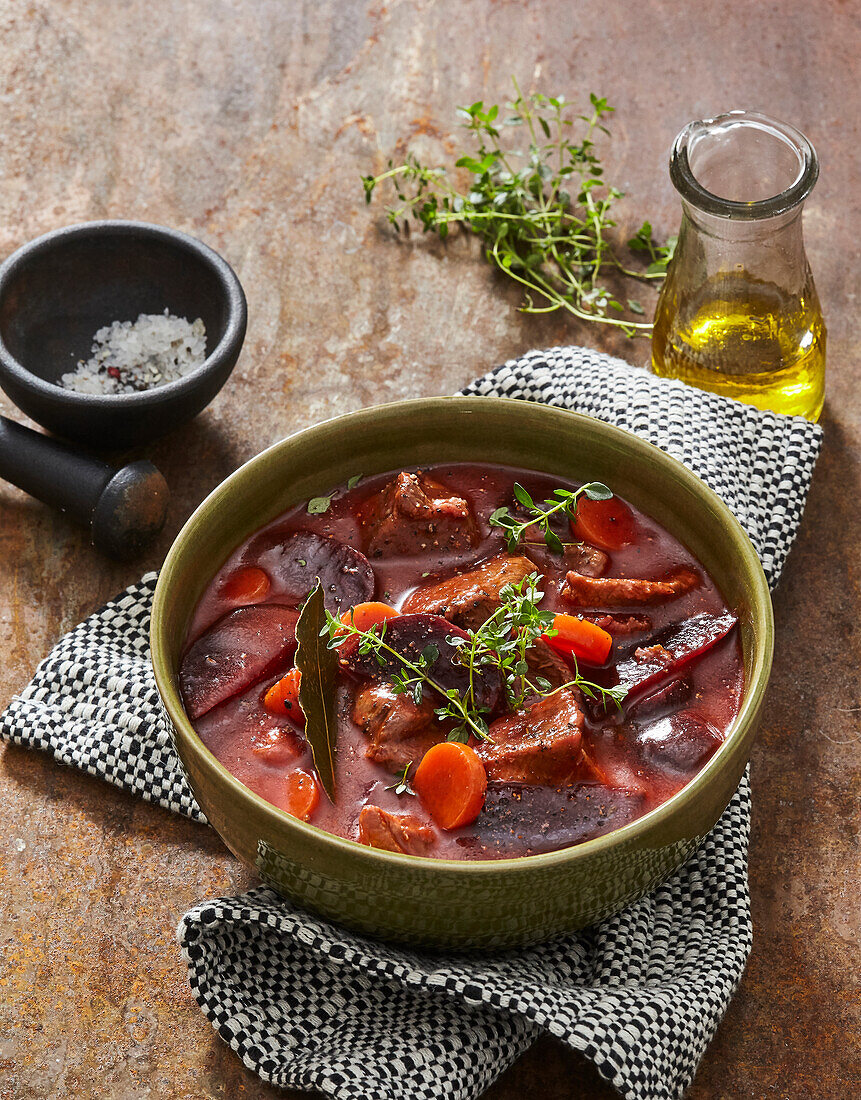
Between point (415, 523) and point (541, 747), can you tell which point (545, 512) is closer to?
point (415, 523)

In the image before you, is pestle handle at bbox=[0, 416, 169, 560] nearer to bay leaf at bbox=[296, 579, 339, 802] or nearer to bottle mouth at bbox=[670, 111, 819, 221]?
bay leaf at bbox=[296, 579, 339, 802]

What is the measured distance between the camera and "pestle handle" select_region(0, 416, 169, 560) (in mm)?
2318

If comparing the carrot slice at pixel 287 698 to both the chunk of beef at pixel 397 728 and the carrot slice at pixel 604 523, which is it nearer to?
the chunk of beef at pixel 397 728

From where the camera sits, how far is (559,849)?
1.65 meters

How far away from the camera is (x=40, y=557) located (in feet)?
8.00

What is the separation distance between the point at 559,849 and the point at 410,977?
27 cm

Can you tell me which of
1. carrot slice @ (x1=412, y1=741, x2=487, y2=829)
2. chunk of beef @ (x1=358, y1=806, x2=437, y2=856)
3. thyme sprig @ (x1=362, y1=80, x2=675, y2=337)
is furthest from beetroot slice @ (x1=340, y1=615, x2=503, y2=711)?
thyme sprig @ (x1=362, y1=80, x2=675, y2=337)

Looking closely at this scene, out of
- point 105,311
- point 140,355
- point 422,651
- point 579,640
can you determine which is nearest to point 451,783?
point 422,651

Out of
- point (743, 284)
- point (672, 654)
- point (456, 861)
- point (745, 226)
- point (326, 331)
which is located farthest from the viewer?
point (326, 331)

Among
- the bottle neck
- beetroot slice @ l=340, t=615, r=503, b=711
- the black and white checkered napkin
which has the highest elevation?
the bottle neck

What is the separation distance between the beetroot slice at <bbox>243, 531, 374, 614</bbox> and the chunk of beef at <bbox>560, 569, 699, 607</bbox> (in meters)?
0.32

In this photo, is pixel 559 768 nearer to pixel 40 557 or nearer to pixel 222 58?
pixel 40 557

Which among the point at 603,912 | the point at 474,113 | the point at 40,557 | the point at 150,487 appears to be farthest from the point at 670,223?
the point at 603,912

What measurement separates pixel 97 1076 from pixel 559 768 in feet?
2.52
